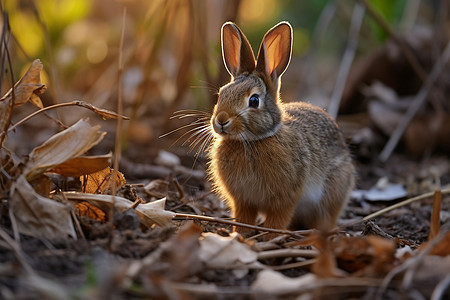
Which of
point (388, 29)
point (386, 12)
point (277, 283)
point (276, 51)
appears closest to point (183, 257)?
point (277, 283)

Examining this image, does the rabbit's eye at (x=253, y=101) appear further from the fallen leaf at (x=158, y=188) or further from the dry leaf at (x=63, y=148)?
the dry leaf at (x=63, y=148)

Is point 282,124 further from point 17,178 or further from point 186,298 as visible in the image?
point 186,298

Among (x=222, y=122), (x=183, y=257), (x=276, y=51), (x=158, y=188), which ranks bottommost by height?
(x=158, y=188)

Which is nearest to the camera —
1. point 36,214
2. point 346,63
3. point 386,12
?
point 36,214

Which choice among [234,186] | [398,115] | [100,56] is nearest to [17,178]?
[234,186]

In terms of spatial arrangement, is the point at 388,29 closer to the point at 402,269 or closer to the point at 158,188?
the point at 158,188
